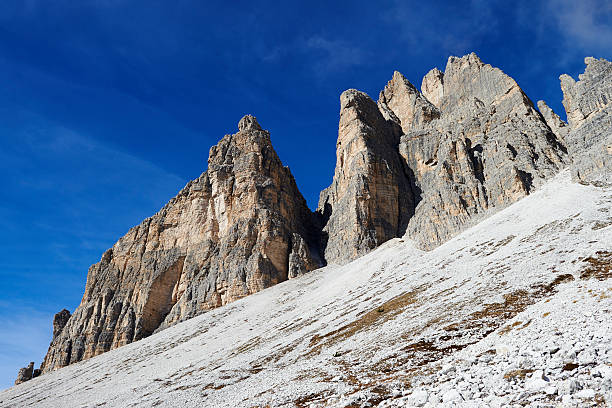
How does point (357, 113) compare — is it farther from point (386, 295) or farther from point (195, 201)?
point (386, 295)

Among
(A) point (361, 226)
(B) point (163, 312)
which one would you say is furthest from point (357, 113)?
(B) point (163, 312)

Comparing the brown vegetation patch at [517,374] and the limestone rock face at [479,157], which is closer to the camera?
the brown vegetation patch at [517,374]

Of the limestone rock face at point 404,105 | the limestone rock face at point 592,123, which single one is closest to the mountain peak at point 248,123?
the limestone rock face at point 404,105

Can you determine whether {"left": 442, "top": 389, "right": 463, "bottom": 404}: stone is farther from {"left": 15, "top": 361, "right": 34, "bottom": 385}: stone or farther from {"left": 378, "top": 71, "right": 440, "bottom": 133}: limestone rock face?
{"left": 15, "top": 361, "right": 34, "bottom": 385}: stone

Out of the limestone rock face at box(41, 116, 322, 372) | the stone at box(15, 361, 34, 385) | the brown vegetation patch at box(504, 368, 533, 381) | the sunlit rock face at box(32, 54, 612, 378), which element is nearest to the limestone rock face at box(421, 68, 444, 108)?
the sunlit rock face at box(32, 54, 612, 378)

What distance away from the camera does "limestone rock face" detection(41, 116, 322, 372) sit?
8438 cm

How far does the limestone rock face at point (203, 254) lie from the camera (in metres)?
84.4

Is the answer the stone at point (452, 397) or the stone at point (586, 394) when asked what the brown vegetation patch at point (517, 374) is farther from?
the stone at point (586, 394)

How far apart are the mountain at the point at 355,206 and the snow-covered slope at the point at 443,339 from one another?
5.01ft

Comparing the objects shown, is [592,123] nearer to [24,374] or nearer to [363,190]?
[363,190]

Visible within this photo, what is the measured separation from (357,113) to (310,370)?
92.2m

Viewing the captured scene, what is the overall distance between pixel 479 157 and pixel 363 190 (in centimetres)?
2429

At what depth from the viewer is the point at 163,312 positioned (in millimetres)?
92375

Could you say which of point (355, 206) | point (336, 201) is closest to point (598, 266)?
point (355, 206)
